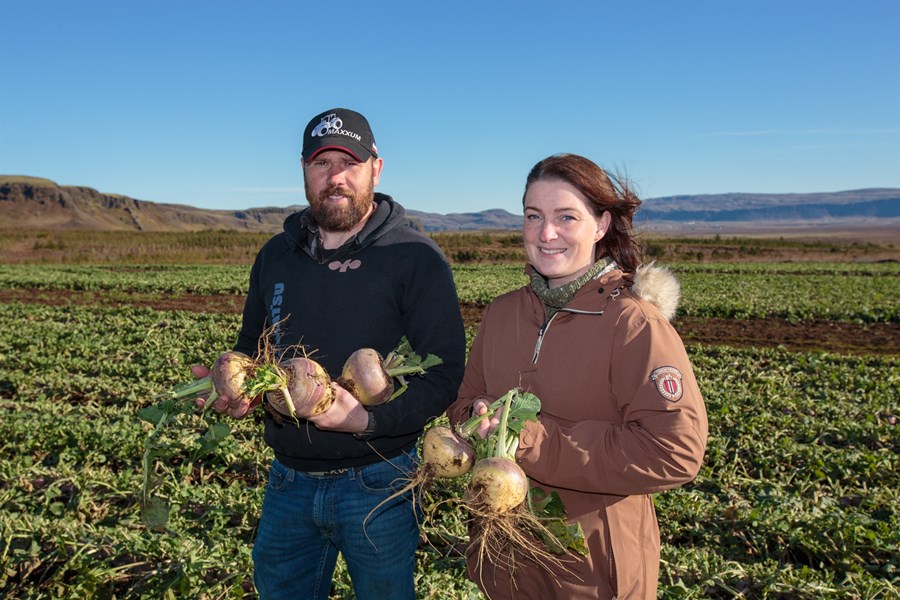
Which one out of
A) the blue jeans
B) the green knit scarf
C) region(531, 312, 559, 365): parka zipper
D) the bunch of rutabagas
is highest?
the green knit scarf

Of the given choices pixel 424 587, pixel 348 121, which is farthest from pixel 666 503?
pixel 348 121

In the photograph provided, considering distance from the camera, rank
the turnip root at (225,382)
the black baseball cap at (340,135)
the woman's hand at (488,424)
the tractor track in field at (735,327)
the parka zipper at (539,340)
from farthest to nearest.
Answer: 1. the tractor track in field at (735,327)
2. the black baseball cap at (340,135)
3. the turnip root at (225,382)
4. the parka zipper at (539,340)
5. the woman's hand at (488,424)

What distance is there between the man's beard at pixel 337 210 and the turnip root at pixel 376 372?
628 mm

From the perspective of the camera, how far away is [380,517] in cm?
245

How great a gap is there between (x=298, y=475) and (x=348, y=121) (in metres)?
1.65

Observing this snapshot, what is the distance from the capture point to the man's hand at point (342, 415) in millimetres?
2227

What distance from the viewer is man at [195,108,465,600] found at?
2.45 meters

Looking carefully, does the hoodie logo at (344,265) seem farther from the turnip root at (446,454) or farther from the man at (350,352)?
the turnip root at (446,454)

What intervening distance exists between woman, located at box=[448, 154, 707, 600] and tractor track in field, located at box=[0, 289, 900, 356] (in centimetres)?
1198

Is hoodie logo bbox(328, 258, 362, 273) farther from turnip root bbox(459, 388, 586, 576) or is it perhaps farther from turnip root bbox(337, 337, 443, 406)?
turnip root bbox(459, 388, 586, 576)

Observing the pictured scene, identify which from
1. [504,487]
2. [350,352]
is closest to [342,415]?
[350,352]

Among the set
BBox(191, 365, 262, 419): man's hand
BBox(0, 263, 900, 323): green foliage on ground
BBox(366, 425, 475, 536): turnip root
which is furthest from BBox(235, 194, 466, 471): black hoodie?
BBox(0, 263, 900, 323): green foliage on ground

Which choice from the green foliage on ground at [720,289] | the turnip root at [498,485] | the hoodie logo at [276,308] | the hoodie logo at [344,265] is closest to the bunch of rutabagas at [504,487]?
the turnip root at [498,485]

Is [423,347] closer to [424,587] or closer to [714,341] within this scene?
[424,587]
